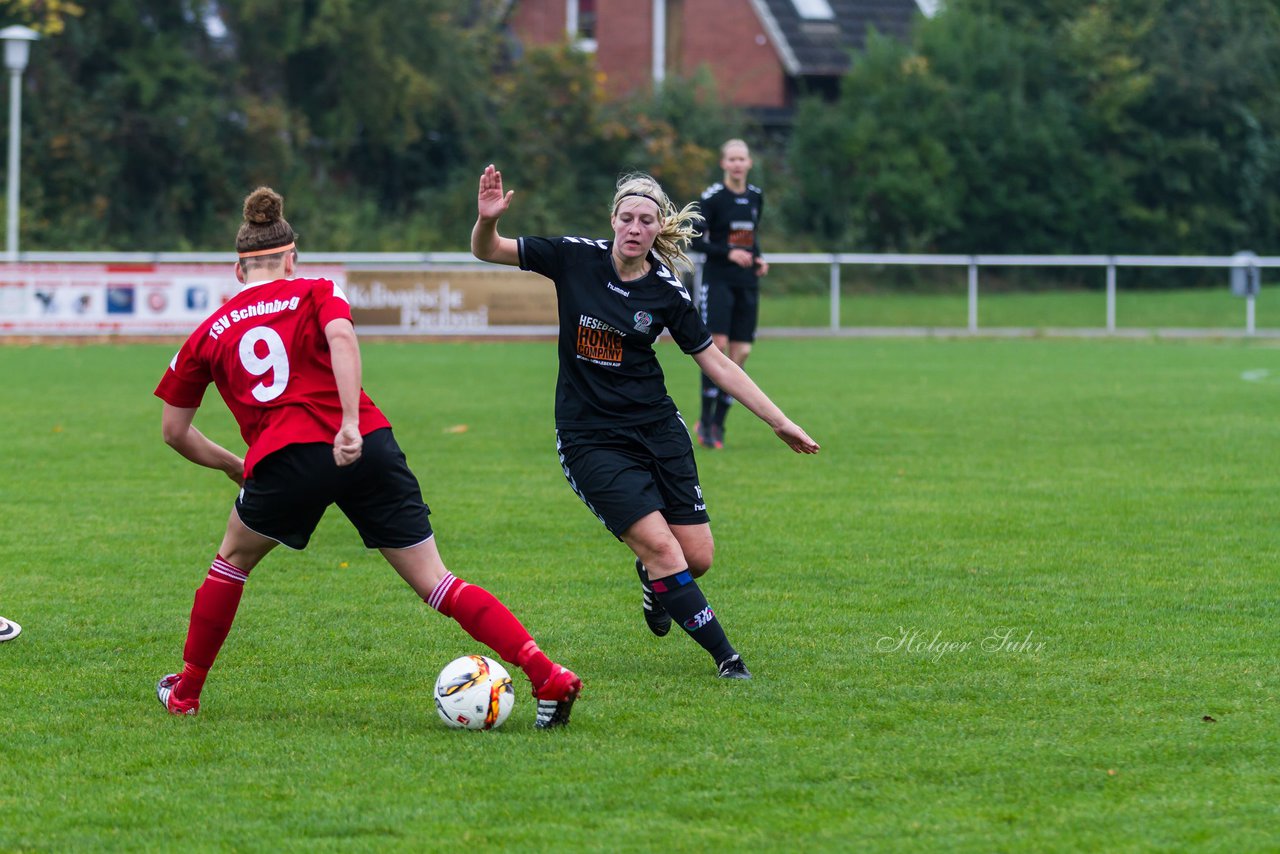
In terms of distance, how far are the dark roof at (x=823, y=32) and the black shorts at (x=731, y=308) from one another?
30.1 metres

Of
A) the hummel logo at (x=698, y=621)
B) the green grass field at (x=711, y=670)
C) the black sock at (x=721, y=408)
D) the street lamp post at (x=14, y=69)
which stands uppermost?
the street lamp post at (x=14, y=69)

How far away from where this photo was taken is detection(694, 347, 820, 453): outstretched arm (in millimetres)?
5562

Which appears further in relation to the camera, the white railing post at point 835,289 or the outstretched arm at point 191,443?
the white railing post at point 835,289

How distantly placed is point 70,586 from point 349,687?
2354mm

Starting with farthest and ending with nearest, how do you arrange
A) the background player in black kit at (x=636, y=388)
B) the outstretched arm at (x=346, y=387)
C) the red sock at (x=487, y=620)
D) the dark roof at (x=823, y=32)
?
the dark roof at (x=823, y=32) < the background player in black kit at (x=636, y=388) < the red sock at (x=487, y=620) < the outstretched arm at (x=346, y=387)

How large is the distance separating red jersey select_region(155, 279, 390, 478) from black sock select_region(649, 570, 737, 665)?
1194mm

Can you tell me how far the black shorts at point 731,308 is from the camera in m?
12.8

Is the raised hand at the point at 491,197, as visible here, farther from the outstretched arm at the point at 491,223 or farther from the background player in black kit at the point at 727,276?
the background player in black kit at the point at 727,276

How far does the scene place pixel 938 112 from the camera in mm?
38844

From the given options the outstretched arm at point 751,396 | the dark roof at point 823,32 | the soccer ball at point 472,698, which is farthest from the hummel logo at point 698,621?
the dark roof at point 823,32

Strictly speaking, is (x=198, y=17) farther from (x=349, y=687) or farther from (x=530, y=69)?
(x=349, y=687)

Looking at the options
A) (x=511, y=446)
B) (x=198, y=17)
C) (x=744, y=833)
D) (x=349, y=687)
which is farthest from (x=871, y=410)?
(x=198, y=17)

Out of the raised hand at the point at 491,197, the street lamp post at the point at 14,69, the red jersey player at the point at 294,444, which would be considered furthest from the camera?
the street lamp post at the point at 14,69

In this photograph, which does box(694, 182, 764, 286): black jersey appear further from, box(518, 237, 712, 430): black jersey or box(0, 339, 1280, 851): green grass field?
box(518, 237, 712, 430): black jersey
